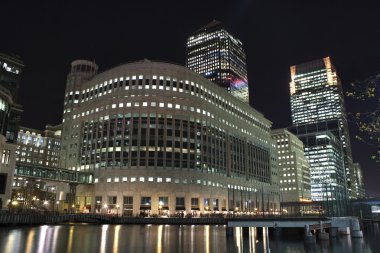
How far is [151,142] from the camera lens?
420ft

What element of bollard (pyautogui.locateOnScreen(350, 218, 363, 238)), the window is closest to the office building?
the window

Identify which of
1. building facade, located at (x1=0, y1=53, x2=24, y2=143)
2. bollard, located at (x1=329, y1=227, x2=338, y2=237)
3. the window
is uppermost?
building facade, located at (x1=0, y1=53, x2=24, y2=143)

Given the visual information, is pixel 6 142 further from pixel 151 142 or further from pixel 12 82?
pixel 151 142

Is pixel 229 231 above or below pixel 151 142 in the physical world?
below

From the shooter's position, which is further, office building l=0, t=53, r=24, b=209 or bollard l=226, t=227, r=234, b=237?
office building l=0, t=53, r=24, b=209

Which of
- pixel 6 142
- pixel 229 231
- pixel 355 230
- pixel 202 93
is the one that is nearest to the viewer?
pixel 229 231

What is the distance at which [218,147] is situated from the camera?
149m

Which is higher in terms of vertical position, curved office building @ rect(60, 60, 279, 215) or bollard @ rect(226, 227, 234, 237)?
curved office building @ rect(60, 60, 279, 215)

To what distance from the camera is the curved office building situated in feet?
410

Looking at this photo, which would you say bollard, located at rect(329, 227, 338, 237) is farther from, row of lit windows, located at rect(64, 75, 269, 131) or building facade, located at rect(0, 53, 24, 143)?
building facade, located at rect(0, 53, 24, 143)

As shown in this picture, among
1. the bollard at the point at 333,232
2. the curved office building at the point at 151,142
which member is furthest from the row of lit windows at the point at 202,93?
the bollard at the point at 333,232

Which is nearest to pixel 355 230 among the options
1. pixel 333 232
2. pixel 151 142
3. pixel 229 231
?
pixel 333 232

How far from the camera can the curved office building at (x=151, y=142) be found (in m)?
125

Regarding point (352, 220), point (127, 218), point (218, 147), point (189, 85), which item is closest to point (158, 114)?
point (189, 85)
